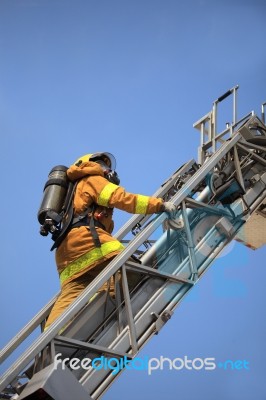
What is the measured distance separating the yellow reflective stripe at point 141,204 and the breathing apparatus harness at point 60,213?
0.47 meters

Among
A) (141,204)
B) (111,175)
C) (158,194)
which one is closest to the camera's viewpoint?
(141,204)

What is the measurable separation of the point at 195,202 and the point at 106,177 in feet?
3.21

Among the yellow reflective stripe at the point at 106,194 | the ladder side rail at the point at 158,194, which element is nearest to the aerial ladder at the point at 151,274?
the ladder side rail at the point at 158,194

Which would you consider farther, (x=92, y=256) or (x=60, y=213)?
(x=60, y=213)

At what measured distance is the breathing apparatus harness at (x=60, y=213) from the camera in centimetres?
561

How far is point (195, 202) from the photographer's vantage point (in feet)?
19.3

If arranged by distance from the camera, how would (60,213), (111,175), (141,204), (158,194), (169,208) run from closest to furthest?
(141,204) < (169,208) < (60,213) < (111,175) < (158,194)

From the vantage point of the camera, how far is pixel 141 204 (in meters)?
5.38

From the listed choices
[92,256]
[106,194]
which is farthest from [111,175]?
[92,256]

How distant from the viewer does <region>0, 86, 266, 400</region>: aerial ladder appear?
15.1ft

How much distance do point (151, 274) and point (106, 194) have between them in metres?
0.87

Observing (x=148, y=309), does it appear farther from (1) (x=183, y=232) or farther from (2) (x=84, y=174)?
(2) (x=84, y=174)

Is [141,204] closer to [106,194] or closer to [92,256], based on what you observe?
[106,194]

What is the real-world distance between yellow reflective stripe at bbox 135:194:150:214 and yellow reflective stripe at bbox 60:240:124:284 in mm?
413
